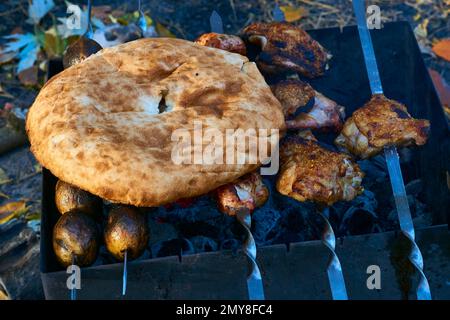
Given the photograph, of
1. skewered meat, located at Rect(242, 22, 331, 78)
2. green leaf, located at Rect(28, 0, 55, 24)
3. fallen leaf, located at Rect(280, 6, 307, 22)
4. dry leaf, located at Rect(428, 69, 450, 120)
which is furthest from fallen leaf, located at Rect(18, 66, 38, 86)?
dry leaf, located at Rect(428, 69, 450, 120)

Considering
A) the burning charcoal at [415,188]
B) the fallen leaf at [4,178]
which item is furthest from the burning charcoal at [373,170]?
the fallen leaf at [4,178]

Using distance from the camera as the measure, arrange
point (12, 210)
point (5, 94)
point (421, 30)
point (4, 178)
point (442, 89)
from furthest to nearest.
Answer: point (421, 30) < point (5, 94) < point (442, 89) < point (4, 178) < point (12, 210)

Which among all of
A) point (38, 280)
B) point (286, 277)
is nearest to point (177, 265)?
point (286, 277)

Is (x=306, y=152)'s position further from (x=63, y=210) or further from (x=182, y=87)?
(x=63, y=210)

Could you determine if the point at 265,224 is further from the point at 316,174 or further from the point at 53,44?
the point at 53,44

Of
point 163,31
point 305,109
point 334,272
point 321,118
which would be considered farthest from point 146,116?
point 163,31

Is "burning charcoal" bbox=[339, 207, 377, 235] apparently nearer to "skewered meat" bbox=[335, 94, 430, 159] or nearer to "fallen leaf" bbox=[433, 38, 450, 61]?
"skewered meat" bbox=[335, 94, 430, 159]
